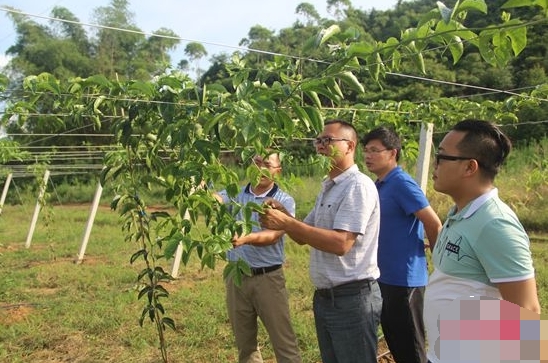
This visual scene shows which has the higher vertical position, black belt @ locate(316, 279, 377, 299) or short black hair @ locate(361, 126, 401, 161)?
short black hair @ locate(361, 126, 401, 161)

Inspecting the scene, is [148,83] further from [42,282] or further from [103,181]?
[42,282]

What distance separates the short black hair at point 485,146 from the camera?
159cm

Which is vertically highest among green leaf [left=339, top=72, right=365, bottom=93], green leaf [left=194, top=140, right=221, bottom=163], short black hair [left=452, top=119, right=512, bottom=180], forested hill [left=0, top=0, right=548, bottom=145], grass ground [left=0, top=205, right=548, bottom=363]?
forested hill [left=0, top=0, right=548, bottom=145]

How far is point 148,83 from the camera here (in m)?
1.84

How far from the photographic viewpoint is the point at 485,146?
1591mm

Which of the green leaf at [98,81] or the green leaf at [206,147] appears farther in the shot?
the green leaf at [98,81]

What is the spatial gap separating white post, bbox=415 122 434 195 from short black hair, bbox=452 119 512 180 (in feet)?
7.73

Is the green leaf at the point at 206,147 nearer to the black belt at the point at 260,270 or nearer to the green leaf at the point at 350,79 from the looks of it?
the green leaf at the point at 350,79

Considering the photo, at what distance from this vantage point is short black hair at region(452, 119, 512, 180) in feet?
5.23

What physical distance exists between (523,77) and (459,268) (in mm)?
20814

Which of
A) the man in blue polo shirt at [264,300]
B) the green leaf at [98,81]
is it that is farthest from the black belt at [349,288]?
the green leaf at [98,81]

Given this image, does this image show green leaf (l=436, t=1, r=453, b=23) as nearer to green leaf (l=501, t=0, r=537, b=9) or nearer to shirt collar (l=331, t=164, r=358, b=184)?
green leaf (l=501, t=0, r=537, b=9)

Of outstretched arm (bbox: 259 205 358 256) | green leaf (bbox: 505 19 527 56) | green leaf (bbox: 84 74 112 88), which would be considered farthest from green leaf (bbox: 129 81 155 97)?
green leaf (bbox: 505 19 527 56)

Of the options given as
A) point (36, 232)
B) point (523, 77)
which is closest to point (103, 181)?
point (36, 232)
